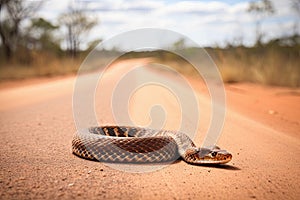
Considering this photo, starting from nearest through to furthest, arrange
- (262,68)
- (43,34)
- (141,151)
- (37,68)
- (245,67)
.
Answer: (141,151) → (262,68) → (245,67) → (37,68) → (43,34)

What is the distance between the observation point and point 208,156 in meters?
4.38

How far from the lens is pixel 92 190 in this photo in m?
3.28

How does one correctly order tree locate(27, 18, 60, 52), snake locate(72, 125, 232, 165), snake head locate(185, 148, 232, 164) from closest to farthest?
snake head locate(185, 148, 232, 164)
snake locate(72, 125, 232, 165)
tree locate(27, 18, 60, 52)

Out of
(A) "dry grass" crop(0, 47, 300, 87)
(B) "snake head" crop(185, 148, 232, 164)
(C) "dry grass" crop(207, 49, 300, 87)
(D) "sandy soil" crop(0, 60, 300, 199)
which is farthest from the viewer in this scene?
(A) "dry grass" crop(0, 47, 300, 87)

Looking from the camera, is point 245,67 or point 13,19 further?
point 13,19

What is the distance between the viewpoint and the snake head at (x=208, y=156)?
4.27m

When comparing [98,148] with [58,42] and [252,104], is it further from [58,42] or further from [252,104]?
[58,42]

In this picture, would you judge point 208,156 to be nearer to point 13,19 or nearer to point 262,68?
point 262,68

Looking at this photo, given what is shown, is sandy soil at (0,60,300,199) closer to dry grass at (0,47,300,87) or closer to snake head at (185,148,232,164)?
snake head at (185,148,232,164)

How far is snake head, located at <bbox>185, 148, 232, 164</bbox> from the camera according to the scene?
4270mm

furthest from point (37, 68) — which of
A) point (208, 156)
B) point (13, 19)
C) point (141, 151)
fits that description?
point (208, 156)

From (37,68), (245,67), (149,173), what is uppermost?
(149,173)

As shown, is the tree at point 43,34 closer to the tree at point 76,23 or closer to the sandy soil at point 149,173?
the tree at point 76,23

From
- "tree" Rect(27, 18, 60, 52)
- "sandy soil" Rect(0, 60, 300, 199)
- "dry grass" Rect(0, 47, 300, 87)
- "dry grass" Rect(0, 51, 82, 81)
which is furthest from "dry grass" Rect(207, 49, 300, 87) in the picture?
"tree" Rect(27, 18, 60, 52)
